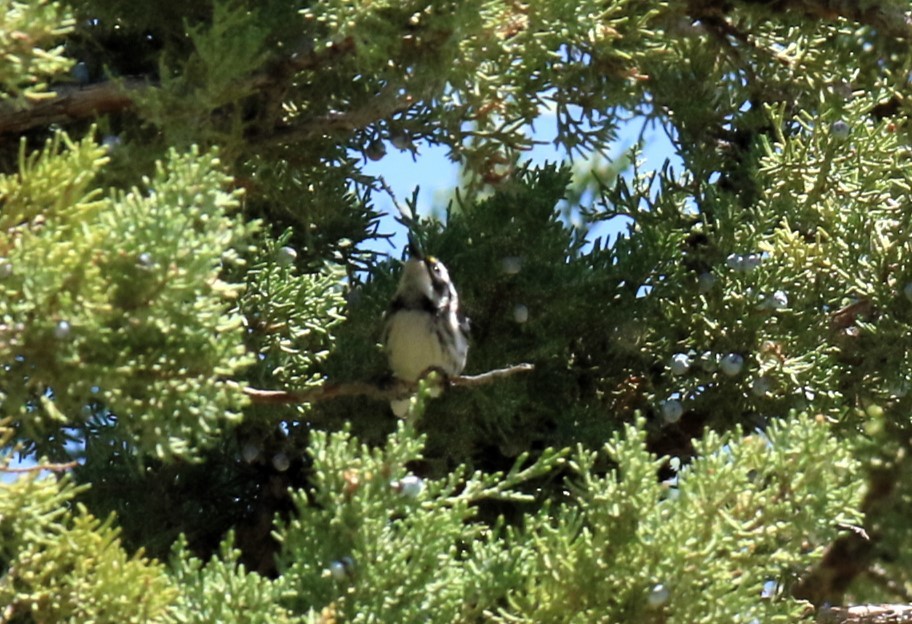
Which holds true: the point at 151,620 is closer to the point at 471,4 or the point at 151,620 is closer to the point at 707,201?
the point at 471,4

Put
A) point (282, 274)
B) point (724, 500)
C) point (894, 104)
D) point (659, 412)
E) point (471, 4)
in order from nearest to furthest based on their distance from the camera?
point (724, 500), point (471, 4), point (282, 274), point (659, 412), point (894, 104)

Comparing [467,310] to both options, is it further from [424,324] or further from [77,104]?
[77,104]

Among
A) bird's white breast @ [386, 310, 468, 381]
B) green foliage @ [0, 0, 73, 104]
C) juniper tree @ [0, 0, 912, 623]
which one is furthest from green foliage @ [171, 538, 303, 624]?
bird's white breast @ [386, 310, 468, 381]

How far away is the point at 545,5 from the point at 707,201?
2.84 feet

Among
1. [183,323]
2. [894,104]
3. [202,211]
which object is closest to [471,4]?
[202,211]

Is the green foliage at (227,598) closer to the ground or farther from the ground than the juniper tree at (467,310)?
closer to the ground

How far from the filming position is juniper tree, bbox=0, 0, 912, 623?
5.80 ft

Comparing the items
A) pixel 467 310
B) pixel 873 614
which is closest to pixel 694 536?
pixel 873 614

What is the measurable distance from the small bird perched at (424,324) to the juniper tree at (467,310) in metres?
0.06

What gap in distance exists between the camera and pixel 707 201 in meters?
2.92

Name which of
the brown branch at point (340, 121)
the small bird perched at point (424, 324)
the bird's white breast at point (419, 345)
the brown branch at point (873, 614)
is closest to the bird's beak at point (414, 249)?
the small bird perched at point (424, 324)

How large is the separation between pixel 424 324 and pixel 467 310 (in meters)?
→ 0.34

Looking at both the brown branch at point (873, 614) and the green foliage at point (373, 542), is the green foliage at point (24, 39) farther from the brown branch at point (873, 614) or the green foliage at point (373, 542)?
the brown branch at point (873, 614)

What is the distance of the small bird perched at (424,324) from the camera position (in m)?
2.88
